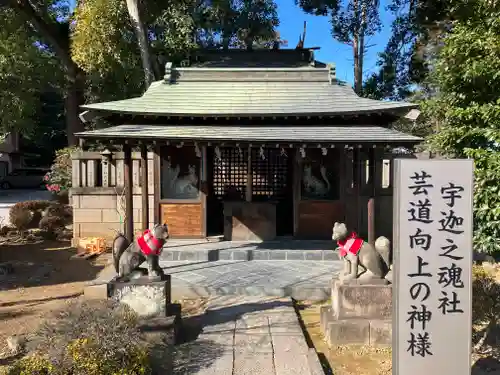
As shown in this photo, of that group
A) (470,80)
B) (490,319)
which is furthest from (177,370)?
(470,80)

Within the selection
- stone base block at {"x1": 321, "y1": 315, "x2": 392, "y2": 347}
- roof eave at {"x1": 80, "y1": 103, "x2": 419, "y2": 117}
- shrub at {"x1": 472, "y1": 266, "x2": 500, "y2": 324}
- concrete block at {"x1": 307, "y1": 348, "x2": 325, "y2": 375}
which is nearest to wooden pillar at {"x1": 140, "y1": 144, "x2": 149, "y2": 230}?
roof eave at {"x1": 80, "y1": 103, "x2": 419, "y2": 117}

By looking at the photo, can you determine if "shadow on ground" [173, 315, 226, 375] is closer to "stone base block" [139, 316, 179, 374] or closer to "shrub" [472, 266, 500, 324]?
"stone base block" [139, 316, 179, 374]

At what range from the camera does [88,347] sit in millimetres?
4242

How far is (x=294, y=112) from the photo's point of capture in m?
10.2

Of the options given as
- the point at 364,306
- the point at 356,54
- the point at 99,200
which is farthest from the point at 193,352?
the point at 356,54

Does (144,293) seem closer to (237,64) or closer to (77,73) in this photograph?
(237,64)

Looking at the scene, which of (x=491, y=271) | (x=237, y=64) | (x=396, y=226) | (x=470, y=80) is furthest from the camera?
(x=237, y=64)

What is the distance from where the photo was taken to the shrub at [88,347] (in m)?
4.11

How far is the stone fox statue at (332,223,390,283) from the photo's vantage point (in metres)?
6.03

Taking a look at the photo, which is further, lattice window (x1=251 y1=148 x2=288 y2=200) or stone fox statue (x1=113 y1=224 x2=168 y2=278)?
lattice window (x1=251 y1=148 x2=288 y2=200)

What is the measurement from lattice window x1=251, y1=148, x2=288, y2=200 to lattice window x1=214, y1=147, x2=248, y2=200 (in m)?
0.31

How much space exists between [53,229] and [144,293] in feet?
31.5

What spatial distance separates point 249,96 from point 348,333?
730 centimetres

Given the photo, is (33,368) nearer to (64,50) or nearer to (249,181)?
(249,181)
